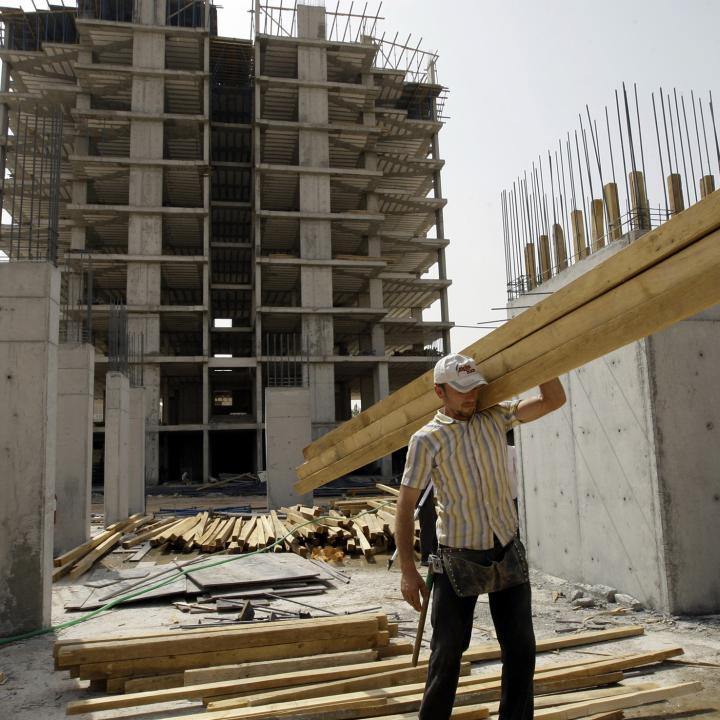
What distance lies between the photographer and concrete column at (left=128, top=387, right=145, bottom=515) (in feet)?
49.9

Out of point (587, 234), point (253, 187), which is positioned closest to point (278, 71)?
point (253, 187)

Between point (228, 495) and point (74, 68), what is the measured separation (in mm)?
23026

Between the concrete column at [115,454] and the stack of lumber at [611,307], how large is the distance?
34.3ft

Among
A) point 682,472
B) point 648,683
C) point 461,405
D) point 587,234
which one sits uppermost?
point 587,234

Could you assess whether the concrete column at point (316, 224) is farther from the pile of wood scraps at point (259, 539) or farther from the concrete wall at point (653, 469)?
the concrete wall at point (653, 469)

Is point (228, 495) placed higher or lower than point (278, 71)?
lower

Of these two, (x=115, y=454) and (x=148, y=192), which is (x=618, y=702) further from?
(x=148, y=192)

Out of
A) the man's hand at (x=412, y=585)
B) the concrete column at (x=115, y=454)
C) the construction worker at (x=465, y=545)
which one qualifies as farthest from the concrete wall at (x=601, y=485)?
the concrete column at (x=115, y=454)

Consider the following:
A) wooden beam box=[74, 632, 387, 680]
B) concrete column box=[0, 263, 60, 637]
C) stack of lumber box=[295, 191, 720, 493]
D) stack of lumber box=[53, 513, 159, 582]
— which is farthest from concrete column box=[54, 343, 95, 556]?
stack of lumber box=[295, 191, 720, 493]

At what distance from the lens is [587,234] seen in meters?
7.24

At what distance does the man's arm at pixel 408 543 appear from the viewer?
119 inches

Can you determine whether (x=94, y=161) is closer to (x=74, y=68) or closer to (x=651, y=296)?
(x=74, y=68)

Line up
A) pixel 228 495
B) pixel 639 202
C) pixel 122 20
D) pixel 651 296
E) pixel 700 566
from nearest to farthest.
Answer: pixel 651 296 → pixel 700 566 → pixel 639 202 → pixel 228 495 → pixel 122 20

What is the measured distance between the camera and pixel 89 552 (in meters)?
9.27
